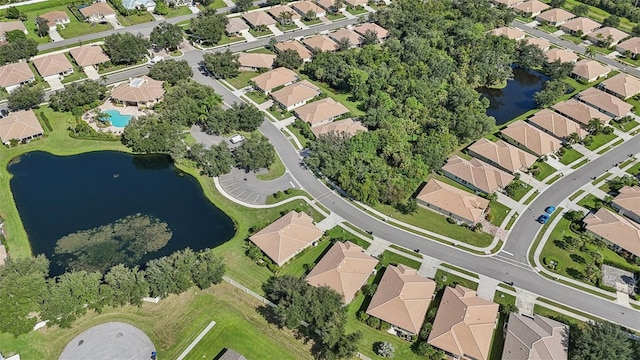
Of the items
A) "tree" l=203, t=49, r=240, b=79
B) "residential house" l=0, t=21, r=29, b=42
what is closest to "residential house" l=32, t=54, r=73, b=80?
"residential house" l=0, t=21, r=29, b=42

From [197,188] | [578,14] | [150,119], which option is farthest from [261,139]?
Answer: [578,14]

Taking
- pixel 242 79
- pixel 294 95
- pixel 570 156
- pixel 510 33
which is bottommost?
pixel 242 79

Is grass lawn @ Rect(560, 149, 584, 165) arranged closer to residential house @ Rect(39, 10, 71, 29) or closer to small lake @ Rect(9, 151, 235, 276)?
small lake @ Rect(9, 151, 235, 276)

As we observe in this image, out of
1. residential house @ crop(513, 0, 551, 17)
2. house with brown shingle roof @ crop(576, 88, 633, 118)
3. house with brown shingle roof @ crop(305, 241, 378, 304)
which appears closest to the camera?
house with brown shingle roof @ crop(305, 241, 378, 304)

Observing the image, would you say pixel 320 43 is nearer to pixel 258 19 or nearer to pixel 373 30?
pixel 373 30

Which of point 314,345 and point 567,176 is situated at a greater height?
point 567,176

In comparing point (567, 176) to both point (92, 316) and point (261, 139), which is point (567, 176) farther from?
point (92, 316)

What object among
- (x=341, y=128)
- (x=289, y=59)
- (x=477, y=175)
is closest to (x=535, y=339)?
(x=477, y=175)
